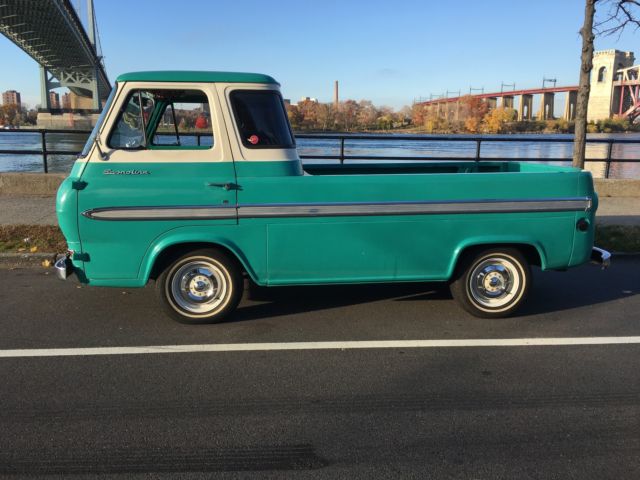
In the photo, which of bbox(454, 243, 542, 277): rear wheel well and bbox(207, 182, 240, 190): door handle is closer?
bbox(207, 182, 240, 190): door handle

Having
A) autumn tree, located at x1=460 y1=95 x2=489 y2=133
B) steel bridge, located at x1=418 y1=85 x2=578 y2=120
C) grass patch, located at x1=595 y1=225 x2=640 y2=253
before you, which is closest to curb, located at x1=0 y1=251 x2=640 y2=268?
grass patch, located at x1=595 y1=225 x2=640 y2=253

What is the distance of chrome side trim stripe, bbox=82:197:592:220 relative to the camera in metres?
4.43

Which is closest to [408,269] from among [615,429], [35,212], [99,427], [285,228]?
[285,228]

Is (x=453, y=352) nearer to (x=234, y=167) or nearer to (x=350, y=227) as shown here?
(x=350, y=227)

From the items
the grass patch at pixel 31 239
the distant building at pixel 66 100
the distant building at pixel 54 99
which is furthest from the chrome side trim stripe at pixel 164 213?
the distant building at pixel 66 100

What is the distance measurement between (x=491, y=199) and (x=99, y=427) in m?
3.44

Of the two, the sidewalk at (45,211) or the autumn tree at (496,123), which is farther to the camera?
the autumn tree at (496,123)

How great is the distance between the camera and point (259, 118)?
465 cm

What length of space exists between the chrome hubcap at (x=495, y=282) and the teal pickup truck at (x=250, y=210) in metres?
0.10

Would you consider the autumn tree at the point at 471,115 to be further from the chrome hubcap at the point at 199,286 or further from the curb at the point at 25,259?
the chrome hubcap at the point at 199,286

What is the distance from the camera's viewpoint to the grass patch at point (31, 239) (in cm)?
714

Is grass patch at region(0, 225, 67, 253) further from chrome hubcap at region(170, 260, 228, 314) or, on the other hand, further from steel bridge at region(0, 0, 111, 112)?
steel bridge at region(0, 0, 111, 112)

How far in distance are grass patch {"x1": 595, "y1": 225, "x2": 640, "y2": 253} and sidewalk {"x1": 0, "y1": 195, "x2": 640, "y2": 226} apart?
0.45 m

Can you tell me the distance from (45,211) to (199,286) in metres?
5.85
